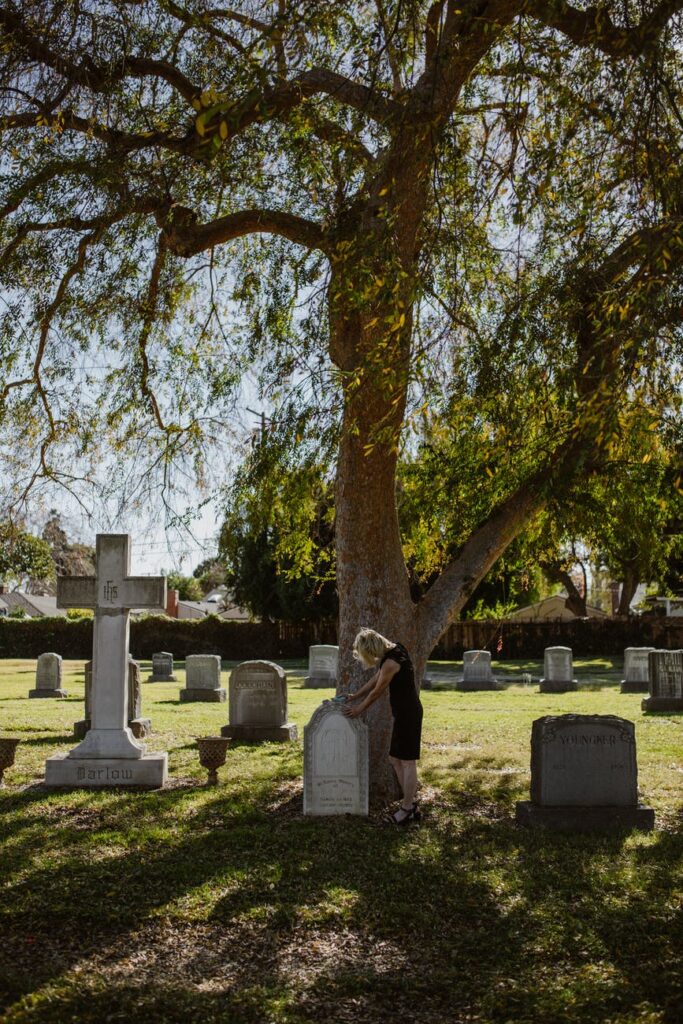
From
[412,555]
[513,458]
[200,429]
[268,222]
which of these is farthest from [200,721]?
[268,222]

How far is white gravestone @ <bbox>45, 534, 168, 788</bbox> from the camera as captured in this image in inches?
428

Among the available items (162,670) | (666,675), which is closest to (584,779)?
(666,675)

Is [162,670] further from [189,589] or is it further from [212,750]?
[189,589]

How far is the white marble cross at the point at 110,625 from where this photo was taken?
11.0 meters

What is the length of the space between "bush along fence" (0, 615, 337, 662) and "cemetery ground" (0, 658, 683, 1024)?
31.8 meters

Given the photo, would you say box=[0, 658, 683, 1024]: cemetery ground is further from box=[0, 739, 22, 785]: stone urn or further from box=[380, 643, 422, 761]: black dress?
box=[380, 643, 422, 761]: black dress

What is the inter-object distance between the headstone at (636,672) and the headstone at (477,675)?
3529 mm

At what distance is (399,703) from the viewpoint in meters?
9.23

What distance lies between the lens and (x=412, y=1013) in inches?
190

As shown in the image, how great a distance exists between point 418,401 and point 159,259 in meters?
3.92

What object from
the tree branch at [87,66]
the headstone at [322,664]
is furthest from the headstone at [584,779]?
the headstone at [322,664]

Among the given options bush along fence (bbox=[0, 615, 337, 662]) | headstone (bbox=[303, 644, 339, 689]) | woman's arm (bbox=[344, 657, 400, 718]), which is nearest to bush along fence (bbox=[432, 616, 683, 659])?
bush along fence (bbox=[0, 615, 337, 662])

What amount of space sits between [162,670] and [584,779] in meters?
22.0

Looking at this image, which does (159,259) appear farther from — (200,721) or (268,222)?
(200,721)
